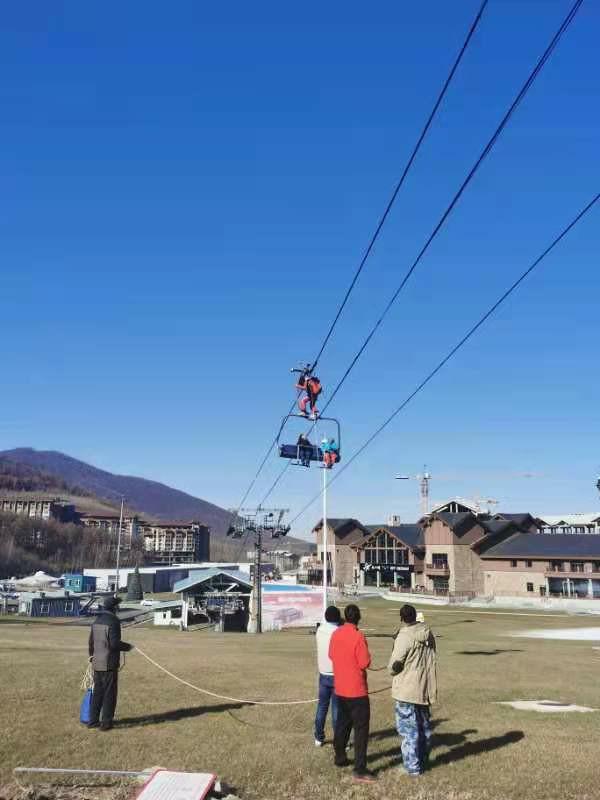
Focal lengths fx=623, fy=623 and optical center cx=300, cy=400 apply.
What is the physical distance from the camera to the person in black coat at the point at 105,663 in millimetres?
11047

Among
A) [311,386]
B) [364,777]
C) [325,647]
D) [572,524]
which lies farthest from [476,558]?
[364,777]

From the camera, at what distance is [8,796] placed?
7.83m

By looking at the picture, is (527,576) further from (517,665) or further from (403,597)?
(517,665)

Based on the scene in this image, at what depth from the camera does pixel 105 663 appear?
11.2 meters

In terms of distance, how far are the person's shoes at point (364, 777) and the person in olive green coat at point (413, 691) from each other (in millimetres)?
602

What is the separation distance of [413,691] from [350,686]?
920mm

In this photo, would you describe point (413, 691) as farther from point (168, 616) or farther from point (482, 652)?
point (168, 616)

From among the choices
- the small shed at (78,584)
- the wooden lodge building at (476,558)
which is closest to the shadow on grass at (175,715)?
the wooden lodge building at (476,558)

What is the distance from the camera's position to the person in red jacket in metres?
9.08

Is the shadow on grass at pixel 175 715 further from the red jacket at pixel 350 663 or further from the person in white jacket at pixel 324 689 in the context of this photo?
the red jacket at pixel 350 663

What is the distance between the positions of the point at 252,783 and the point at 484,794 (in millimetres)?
3085

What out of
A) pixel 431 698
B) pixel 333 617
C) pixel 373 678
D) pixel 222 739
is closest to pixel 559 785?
pixel 431 698

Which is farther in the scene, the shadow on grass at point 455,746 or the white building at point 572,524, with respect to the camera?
the white building at point 572,524

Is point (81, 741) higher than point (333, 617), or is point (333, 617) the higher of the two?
point (333, 617)
